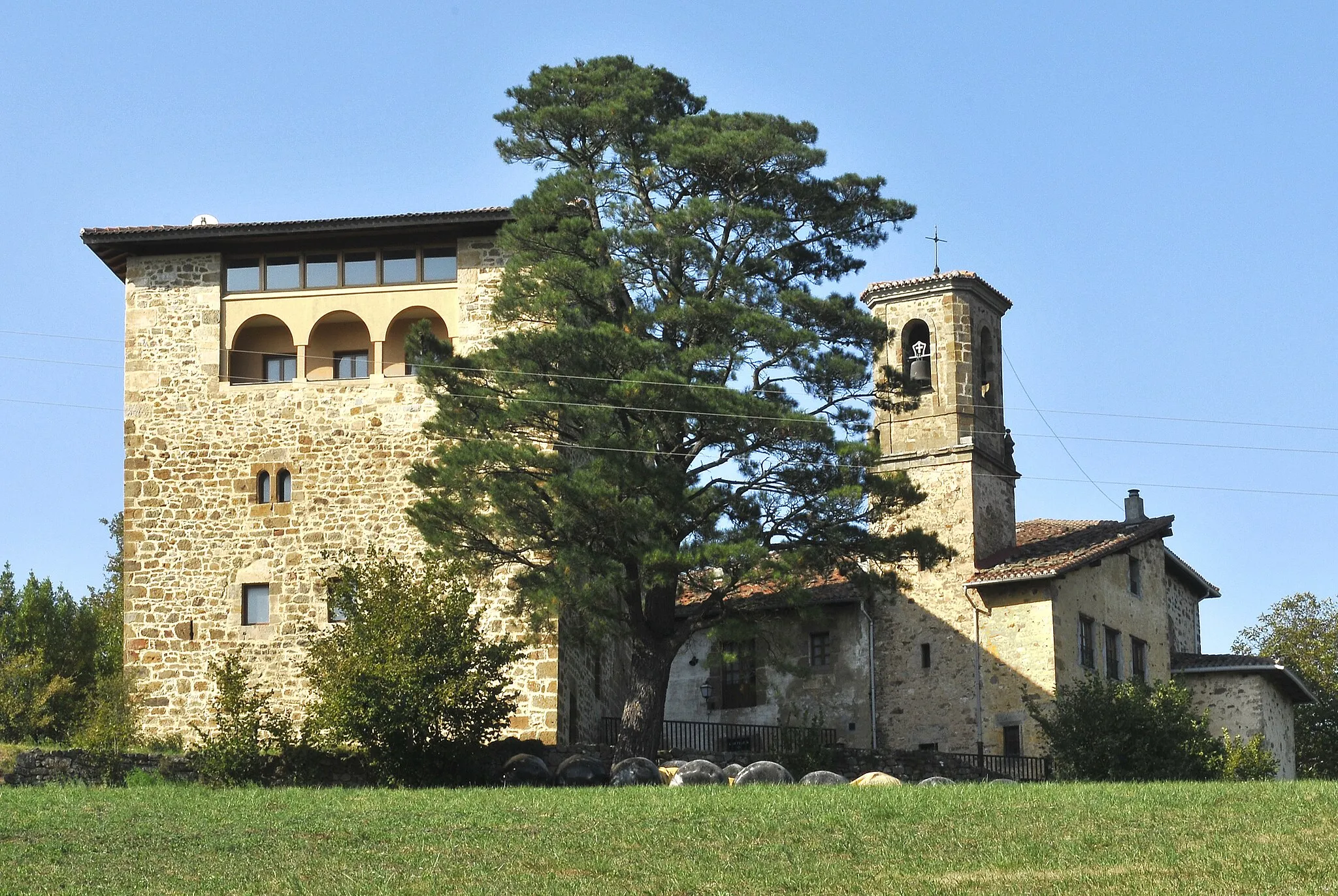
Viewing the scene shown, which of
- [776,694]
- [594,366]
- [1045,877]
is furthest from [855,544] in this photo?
[1045,877]

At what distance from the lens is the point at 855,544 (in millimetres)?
Result: 30391

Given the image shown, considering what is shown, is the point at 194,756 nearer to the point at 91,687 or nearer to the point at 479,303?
the point at 479,303

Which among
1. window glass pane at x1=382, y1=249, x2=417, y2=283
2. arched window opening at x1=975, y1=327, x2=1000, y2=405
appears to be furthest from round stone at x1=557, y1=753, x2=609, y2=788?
arched window opening at x1=975, y1=327, x2=1000, y2=405

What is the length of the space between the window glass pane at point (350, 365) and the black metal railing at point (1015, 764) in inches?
516

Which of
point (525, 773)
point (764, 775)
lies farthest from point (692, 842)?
point (525, 773)

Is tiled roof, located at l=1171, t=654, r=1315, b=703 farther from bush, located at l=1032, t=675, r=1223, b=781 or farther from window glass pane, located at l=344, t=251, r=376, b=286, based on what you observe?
window glass pane, located at l=344, t=251, r=376, b=286

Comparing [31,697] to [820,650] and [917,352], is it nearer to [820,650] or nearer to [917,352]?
[820,650]

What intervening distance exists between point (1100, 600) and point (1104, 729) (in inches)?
298

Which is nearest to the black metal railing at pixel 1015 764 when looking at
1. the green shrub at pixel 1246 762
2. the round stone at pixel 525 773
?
the green shrub at pixel 1246 762

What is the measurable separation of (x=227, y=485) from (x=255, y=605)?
7.63 feet

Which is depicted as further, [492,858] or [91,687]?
[91,687]

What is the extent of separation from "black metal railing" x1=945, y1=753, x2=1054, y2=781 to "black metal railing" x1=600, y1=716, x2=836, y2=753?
264cm

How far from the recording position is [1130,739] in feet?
104

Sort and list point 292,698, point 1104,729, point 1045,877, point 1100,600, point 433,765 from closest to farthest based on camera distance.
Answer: point 1045,877, point 433,765, point 1104,729, point 292,698, point 1100,600
